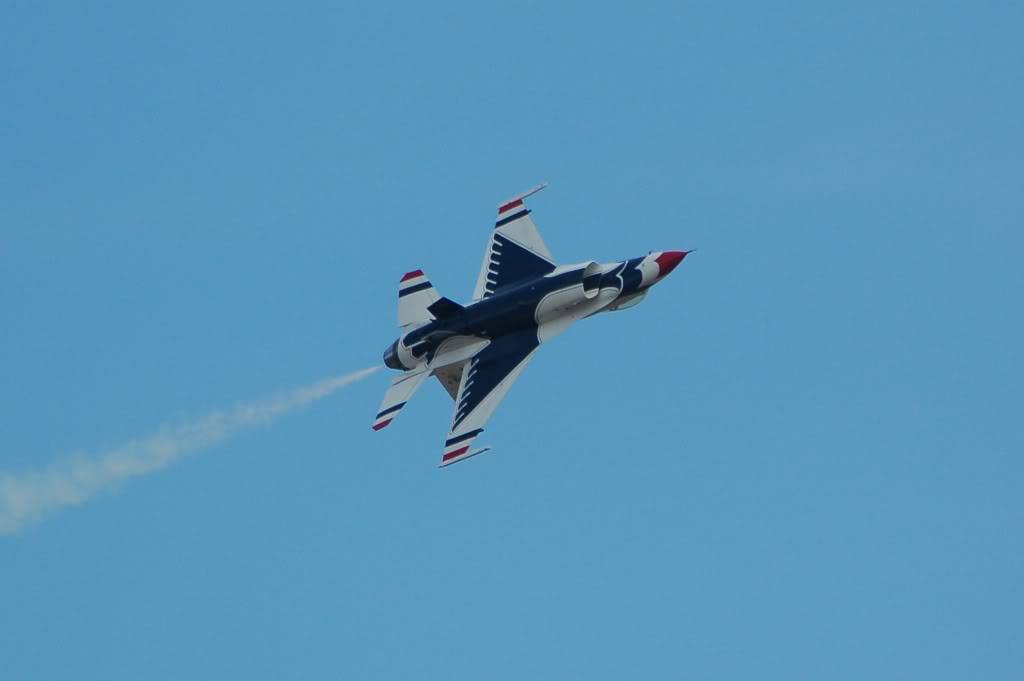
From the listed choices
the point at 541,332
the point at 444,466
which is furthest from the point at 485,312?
the point at 444,466

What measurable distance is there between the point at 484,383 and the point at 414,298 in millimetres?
5427

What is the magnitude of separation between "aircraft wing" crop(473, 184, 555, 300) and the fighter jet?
0.05m

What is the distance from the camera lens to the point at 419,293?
208 feet

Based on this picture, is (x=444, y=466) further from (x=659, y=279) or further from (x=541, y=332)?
(x=659, y=279)

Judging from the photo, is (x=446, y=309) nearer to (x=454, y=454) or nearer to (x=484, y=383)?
(x=484, y=383)

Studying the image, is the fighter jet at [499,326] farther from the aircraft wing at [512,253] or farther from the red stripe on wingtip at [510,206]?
the red stripe on wingtip at [510,206]

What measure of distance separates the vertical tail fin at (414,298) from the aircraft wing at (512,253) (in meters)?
1.85

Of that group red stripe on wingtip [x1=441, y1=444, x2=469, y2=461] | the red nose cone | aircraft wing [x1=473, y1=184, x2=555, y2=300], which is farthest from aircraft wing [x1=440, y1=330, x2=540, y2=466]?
the red nose cone

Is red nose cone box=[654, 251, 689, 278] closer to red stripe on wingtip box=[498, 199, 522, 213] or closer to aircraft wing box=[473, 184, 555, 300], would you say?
aircraft wing box=[473, 184, 555, 300]

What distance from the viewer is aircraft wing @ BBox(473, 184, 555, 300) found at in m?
61.6

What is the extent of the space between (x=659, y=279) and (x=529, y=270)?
180 inches

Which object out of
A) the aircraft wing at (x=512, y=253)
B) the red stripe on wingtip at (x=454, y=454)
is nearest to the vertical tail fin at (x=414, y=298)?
the aircraft wing at (x=512, y=253)

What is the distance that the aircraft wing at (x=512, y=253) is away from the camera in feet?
202

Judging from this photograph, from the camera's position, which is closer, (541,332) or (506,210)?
(541,332)
